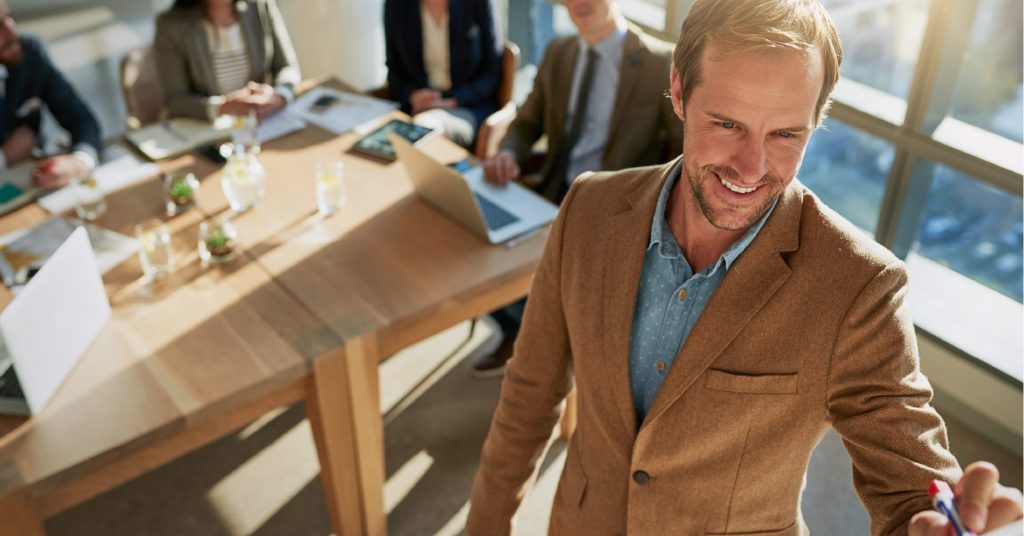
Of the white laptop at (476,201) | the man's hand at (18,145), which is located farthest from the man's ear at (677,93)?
the man's hand at (18,145)

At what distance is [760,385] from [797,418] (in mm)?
82

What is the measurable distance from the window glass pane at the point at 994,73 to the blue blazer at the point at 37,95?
312cm

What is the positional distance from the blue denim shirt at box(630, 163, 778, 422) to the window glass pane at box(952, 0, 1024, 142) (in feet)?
6.52

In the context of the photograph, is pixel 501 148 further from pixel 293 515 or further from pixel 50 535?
pixel 50 535

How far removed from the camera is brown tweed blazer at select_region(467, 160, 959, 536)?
1121mm

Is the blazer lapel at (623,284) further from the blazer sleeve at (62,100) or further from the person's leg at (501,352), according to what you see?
the blazer sleeve at (62,100)

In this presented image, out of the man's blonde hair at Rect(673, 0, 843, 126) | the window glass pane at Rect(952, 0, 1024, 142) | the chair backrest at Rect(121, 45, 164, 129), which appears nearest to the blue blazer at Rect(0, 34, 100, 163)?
the chair backrest at Rect(121, 45, 164, 129)

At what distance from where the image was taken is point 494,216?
252 centimetres

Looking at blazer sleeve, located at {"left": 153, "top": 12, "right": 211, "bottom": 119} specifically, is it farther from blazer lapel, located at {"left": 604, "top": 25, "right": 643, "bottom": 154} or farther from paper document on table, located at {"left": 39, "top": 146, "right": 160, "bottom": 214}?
blazer lapel, located at {"left": 604, "top": 25, "right": 643, "bottom": 154}

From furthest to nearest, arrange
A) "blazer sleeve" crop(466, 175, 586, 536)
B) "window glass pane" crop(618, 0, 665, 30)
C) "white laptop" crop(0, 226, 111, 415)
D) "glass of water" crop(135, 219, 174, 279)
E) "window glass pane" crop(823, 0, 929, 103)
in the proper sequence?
"window glass pane" crop(618, 0, 665, 30) < "window glass pane" crop(823, 0, 929, 103) < "glass of water" crop(135, 219, 174, 279) < "white laptop" crop(0, 226, 111, 415) < "blazer sleeve" crop(466, 175, 586, 536)

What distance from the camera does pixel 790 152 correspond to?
115 cm

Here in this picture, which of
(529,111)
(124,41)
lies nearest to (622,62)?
(529,111)

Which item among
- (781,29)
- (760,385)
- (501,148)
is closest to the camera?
(781,29)

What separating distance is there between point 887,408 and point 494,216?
5.11 ft
